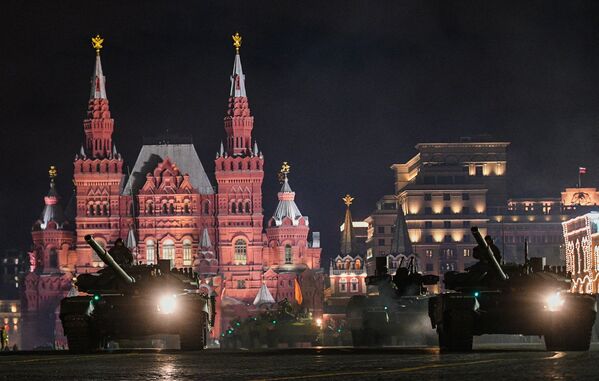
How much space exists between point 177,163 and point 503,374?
16308 cm

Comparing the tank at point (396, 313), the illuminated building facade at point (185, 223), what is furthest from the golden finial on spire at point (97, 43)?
the tank at point (396, 313)

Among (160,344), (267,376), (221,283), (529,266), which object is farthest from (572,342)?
(221,283)

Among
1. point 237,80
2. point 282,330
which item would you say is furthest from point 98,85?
point 282,330

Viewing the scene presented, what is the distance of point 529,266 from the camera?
1682 inches

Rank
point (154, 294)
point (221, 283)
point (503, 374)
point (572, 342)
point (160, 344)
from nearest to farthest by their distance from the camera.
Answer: point (503, 374) → point (572, 342) → point (154, 294) → point (160, 344) → point (221, 283)

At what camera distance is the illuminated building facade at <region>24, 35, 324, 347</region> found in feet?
589

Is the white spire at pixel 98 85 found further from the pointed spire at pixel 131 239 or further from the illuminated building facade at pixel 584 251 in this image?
the illuminated building facade at pixel 584 251

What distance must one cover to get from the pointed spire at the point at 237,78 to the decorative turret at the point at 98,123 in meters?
15.8

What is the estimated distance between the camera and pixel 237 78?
606 ft

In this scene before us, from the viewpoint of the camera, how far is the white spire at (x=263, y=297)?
173000mm

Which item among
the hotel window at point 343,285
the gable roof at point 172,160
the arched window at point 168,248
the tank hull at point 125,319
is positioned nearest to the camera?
the tank hull at point 125,319

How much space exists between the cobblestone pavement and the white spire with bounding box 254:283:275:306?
138489 millimetres

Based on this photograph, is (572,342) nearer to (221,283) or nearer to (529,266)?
(529,266)

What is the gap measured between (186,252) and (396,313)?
4544 inches
